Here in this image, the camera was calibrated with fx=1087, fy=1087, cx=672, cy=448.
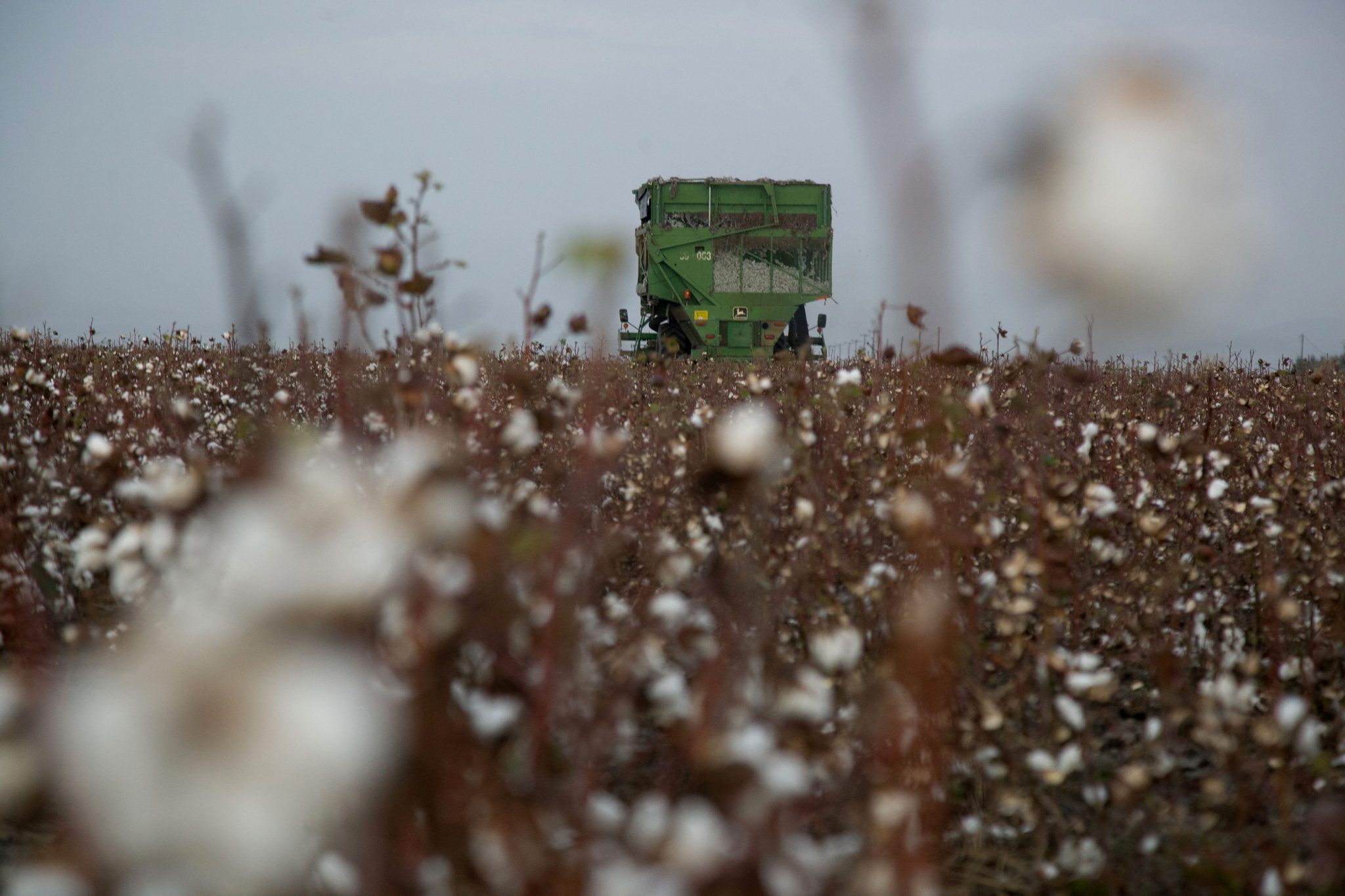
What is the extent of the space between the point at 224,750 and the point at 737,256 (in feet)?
52.2

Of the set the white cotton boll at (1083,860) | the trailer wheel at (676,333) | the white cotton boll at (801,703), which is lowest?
the trailer wheel at (676,333)

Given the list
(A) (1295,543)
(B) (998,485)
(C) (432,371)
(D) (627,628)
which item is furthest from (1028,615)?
(C) (432,371)

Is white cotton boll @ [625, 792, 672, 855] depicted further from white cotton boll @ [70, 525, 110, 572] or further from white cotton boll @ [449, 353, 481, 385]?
white cotton boll @ [449, 353, 481, 385]

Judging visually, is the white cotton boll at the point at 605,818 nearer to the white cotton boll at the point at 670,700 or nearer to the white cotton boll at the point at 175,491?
the white cotton boll at the point at 670,700

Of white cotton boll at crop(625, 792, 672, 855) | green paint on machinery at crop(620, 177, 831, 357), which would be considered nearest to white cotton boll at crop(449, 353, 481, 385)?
white cotton boll at crop(625, 792, 672, 855)

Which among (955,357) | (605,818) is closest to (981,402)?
(955,357)

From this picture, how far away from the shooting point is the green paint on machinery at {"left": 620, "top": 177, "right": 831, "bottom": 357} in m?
16.3

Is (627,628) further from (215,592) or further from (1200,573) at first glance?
(1200,573)

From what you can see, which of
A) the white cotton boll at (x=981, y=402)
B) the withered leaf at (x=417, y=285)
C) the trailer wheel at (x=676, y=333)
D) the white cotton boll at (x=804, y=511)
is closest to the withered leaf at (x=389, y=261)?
the withered leaf at (x=417, y=285)

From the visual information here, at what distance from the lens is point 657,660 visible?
1.98 meters

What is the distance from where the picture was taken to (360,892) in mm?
1255

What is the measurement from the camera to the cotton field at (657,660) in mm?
1124

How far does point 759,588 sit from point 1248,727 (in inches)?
55.6

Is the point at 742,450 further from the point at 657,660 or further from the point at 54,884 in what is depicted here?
the point at 54,884
